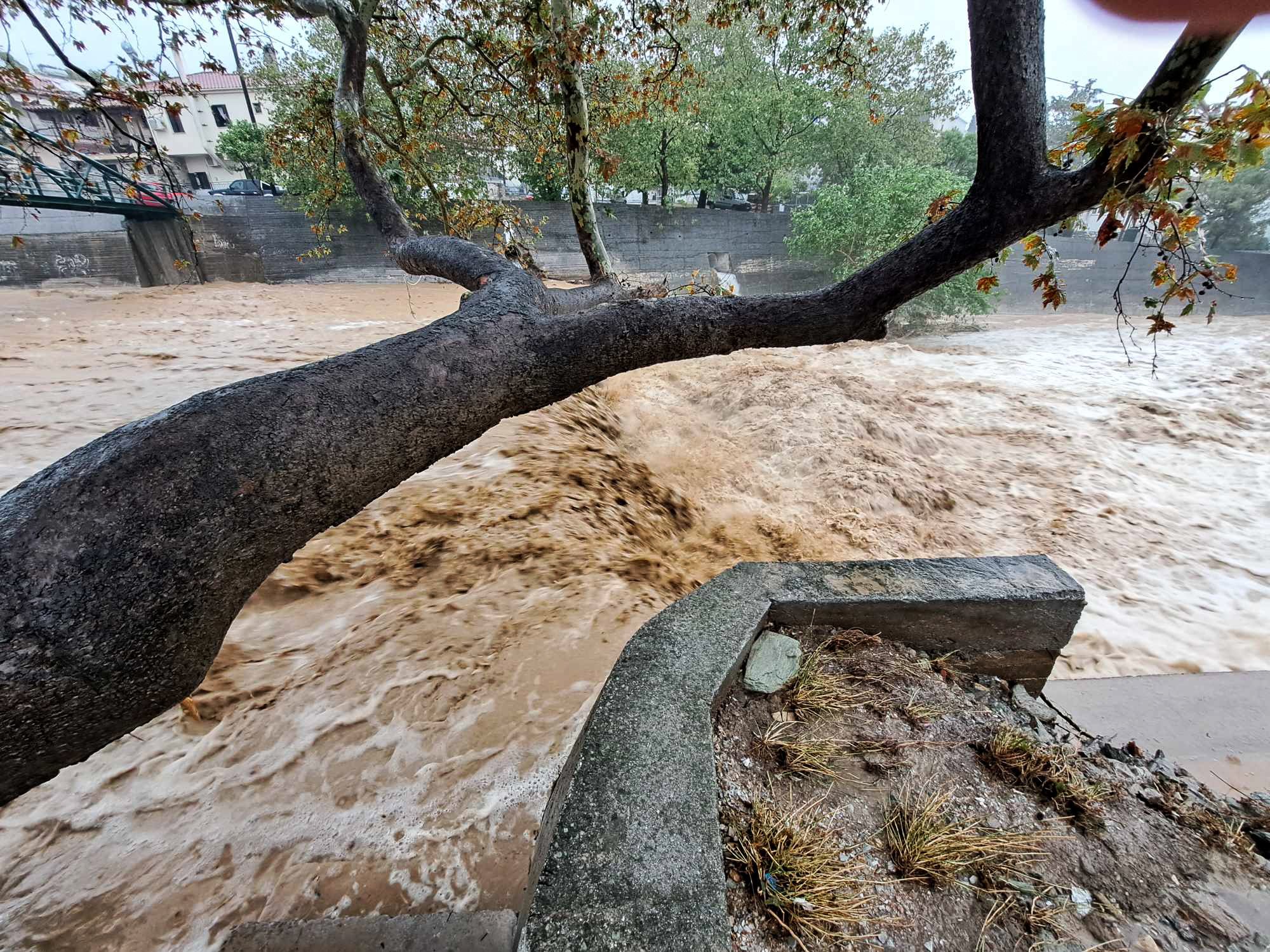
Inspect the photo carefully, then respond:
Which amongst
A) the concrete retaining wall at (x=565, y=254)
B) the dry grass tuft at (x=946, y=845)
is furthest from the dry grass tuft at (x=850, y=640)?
the concrete retaining wall at (x=565, y=254)

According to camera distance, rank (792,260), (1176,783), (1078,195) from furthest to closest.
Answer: (792,260) < (1176,783) < (1078,195)

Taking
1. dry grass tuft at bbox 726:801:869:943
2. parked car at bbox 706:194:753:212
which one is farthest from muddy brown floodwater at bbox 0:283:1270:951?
parked car at bbox 706:194:753:212

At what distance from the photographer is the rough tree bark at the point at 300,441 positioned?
2.95ft

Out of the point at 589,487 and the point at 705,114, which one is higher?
the point at 705,114

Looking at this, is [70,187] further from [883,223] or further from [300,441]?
[883,223]

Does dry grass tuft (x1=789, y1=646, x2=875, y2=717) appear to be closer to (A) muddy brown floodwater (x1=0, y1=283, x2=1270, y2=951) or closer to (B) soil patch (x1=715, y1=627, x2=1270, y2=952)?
(B) soil patch (x1=715, y1=627, x2=1270, y2=952)

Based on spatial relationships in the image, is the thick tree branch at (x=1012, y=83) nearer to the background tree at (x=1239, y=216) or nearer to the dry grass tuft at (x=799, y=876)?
the dry grass tuft at (x=799, y=876)

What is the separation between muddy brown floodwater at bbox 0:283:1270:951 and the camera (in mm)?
2549

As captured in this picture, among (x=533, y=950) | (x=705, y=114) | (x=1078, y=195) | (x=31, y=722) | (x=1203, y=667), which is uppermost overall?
(x=705, y=114)

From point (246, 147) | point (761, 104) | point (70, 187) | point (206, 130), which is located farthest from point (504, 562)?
point (206, 130)

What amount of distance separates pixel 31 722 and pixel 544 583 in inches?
133

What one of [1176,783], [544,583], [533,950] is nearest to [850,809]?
[533,950]

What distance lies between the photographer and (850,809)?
182 centimetres

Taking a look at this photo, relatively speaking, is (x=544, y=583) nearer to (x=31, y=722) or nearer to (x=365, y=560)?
(x=365, y=560)
